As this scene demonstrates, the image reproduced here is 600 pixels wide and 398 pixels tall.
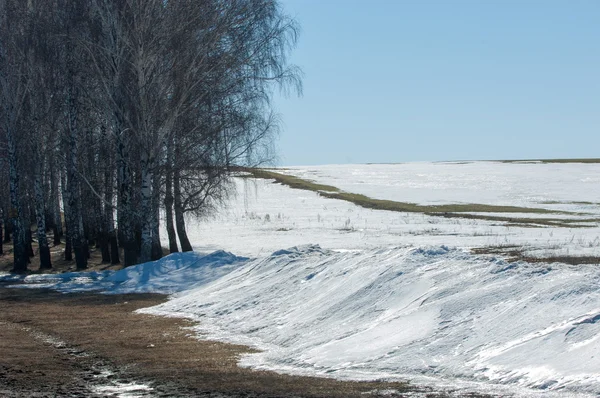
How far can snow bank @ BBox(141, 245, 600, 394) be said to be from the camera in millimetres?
8586

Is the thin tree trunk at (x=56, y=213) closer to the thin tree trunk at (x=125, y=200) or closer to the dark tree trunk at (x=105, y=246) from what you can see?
the dark tree trunk at (x=105, y=246)

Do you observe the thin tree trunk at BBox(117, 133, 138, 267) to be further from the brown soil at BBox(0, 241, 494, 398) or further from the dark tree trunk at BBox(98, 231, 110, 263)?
the brown soil at BBox(0, 241, 494, 398)

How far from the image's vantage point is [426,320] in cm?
1036

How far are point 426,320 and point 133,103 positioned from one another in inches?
564

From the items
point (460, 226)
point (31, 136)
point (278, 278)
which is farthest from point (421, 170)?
point (278, 278)

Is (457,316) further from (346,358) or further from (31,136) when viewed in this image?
(31,136)

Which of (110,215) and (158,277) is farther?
(110,215)

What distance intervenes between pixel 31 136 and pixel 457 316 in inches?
766

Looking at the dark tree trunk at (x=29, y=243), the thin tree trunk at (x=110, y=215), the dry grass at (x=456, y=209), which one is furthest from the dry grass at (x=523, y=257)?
the dark tree trunk at (x=29, y=243)

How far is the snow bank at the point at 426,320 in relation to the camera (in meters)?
8.59

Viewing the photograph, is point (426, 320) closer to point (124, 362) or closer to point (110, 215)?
point (124, 362)

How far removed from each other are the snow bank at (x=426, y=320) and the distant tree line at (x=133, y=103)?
364 inches

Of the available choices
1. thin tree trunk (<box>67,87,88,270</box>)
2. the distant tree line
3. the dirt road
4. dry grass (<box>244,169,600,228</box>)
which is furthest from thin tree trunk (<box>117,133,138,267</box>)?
the dirt road

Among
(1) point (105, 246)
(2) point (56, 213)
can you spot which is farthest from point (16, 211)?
Answer: (2) point (56, 213)
